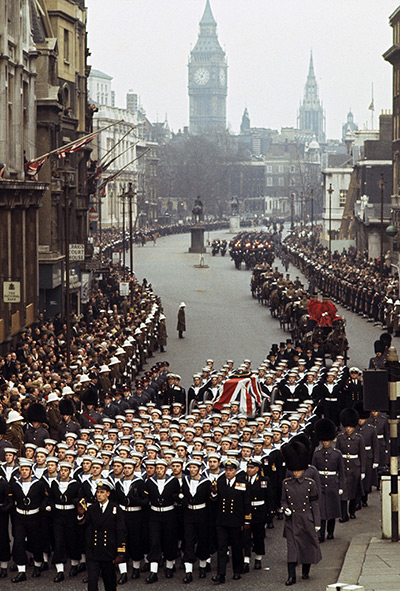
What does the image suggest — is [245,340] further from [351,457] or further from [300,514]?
[300,514]

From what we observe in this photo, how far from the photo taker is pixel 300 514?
15539 millimetres

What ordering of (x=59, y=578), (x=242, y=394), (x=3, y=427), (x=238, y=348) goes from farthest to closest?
(x=238, y=348) → (x=242, y=394) → (x=3, y=427) → (x=59, y=578)

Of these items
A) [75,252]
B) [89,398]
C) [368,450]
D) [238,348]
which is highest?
[75,252]

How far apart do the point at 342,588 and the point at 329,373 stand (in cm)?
1341

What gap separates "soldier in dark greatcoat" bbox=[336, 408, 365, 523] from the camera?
1836 centimetres

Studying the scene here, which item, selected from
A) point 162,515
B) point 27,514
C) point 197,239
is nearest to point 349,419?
point 162,515

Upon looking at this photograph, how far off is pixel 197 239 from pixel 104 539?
84076 millimetres

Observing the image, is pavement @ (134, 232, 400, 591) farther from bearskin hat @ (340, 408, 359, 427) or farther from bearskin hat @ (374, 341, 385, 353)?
bearskin hat @ (374, 341, 385, 353)

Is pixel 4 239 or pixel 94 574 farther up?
pixel 4 239

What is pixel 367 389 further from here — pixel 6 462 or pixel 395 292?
pixel 395 292

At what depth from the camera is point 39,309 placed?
43.5 m

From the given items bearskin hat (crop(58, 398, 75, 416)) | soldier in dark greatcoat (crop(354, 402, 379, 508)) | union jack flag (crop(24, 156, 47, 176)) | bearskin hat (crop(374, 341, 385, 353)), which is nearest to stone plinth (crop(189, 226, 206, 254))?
union jack flag (crop(24, 156, 47, 176))

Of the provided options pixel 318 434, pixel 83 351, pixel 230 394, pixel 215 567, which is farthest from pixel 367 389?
pixel 83 351

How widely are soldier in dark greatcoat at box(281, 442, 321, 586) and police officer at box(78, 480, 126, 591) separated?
1.97 m
